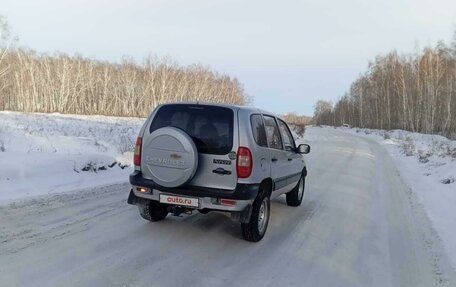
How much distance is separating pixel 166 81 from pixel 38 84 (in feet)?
69.4

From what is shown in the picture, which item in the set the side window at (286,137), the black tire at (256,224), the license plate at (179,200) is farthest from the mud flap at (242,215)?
the side window at (286,137)

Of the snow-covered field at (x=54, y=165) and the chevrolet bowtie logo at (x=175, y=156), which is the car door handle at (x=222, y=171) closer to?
the chevrolet bowtie logo at (x=175, y=156)

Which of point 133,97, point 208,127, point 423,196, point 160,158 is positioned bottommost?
point 423,196

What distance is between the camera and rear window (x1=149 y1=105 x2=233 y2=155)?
18.2 feet

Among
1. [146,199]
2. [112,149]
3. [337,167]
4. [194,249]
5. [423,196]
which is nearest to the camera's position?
[194,249]

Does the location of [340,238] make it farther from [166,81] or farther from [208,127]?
[166,81]

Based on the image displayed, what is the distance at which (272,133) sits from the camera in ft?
22.0

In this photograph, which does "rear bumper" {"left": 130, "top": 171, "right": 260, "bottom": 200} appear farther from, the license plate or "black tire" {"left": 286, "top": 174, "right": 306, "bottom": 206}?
"black tire" {"left": 286, "top": 174, "right": 306, "bottom": 206}

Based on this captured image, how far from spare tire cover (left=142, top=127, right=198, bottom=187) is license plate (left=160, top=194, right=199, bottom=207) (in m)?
0.20

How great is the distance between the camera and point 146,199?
6.00 m

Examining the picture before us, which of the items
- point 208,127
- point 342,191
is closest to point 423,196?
point 342,191

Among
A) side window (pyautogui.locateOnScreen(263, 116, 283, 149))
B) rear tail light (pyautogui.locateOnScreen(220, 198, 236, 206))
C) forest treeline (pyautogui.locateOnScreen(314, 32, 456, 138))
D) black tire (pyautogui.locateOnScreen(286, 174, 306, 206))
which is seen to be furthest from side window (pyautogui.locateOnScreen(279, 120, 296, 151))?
forest treeline (pyautogui.locateOnScreen(314, 32, 456, 138))

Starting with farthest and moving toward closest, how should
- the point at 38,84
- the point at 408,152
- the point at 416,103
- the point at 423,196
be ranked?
the point at 38,84 < the point at 416,103 < the point at 408,152 < the point at 423,196

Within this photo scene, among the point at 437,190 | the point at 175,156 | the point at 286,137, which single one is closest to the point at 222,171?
the point at 175,156
